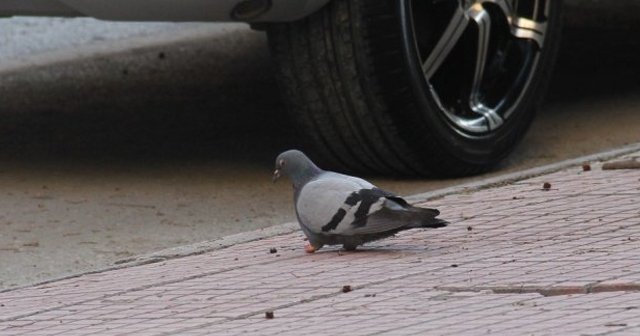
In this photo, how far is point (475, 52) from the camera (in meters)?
7.22

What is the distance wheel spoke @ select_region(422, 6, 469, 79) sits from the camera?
23.1ft

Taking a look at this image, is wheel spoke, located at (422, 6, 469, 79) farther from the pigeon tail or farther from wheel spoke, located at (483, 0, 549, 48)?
the pigeon tail

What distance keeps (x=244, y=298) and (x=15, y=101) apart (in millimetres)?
4469

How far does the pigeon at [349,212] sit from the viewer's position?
5.23 meters

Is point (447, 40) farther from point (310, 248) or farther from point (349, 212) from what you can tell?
point (349, 212)

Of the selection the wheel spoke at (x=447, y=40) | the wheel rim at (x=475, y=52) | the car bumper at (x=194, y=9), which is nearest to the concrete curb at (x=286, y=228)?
the wheel rim at (x=475, y=52)

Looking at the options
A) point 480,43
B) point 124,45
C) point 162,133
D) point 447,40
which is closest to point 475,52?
point 480,43

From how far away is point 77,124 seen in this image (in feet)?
28.0

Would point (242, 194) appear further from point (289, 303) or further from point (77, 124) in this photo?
point (289, 303)

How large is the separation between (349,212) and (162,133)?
317 centimetres

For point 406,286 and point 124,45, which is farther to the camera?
point 124,45

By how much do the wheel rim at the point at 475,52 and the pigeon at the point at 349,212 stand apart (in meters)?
1.54

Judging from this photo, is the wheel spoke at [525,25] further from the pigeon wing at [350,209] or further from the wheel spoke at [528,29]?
the pigeon wing at [350,209]

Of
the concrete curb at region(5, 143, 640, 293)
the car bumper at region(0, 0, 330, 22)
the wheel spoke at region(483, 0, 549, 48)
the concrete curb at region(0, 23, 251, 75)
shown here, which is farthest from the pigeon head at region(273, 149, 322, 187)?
the concrete curb at region(0, 23, 251, 75)
